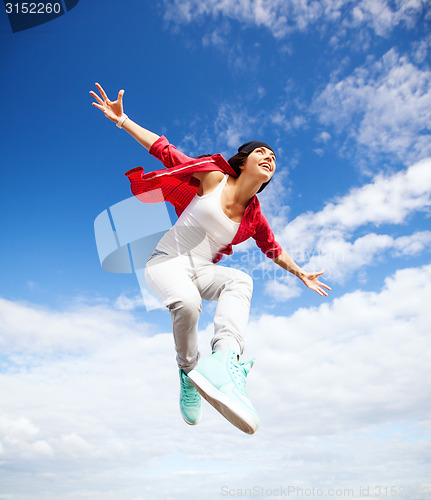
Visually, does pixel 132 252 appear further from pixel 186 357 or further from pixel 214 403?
pixel 214 403

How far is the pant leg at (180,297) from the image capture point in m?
3.10

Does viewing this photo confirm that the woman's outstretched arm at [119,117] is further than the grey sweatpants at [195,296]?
Yes

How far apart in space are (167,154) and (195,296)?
1366 millimetres

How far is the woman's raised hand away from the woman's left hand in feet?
8.73

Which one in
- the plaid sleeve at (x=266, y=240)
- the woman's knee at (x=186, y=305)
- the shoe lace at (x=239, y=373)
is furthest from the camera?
the plaid sleeve at (x=266, y=240)

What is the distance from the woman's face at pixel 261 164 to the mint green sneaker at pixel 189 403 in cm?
211

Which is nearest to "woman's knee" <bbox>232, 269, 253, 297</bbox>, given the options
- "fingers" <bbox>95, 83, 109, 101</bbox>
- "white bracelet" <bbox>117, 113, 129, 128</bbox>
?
"white bracelet" <bbox>117, 113, 129, 128</bbox>

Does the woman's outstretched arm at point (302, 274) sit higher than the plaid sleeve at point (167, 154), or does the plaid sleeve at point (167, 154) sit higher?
the plaid sleeve at point (167, 154)

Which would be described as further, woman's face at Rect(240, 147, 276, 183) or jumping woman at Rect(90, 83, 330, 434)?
woman's face at Rect(240, 147, 276, 183)

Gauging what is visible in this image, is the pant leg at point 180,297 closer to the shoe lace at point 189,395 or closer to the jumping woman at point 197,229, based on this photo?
the jumping woman at point 197,229

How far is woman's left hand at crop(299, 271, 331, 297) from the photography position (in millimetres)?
4543

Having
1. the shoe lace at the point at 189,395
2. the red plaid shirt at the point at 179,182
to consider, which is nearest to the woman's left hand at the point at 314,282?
the red plaid shirt at the point at 179,182

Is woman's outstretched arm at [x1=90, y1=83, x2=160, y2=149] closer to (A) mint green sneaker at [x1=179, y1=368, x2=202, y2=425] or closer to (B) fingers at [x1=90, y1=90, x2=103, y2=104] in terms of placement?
(B) fingers at [x1=90, y1=90, x2=103, y2=104]

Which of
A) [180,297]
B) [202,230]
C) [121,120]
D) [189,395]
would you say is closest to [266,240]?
[202,230]
